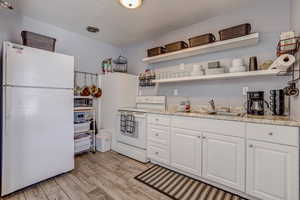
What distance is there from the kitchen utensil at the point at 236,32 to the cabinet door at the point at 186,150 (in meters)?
1.44

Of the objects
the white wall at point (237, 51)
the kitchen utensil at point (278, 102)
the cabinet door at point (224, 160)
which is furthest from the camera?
the white wall at point (237, 51)

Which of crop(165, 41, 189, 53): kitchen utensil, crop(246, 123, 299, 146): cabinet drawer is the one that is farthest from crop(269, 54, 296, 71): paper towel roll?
crop(165, 41, 189, 53): kitchen utensil

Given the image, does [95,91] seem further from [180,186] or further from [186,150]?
[180,186]

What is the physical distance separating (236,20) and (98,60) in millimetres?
2875

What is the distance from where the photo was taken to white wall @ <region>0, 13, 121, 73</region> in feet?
7.25

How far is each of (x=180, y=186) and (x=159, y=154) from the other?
0.60 meters

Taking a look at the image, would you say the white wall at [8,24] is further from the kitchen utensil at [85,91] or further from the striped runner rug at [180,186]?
the striped runner rug at [180,186]

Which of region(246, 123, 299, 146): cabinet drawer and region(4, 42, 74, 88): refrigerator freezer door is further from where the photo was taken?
region(4, 42, 74, 88): refrigerator freezer door

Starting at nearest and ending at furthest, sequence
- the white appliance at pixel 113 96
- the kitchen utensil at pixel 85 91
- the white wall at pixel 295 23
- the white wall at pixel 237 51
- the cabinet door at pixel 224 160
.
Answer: the white wall at pixel 295 23 < the cabinet door at pixel 224 160 < the white wall at pixel 237 51 < the kitchen utensil at pixel 85 91 < the white appliance at pixel 113 96

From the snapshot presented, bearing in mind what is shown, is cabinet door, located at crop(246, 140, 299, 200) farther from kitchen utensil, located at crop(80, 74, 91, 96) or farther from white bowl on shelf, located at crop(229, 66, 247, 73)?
kitchen utensil, located at crop(80, 74, 91, 96)

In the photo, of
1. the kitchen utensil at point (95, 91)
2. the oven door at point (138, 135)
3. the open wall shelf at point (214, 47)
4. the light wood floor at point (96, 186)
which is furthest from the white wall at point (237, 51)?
the light wood floor at point (96, 186)

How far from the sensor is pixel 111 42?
11.6 feet

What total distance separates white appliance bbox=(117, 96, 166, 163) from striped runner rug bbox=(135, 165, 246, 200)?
48cm

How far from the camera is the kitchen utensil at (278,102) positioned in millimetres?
1751
